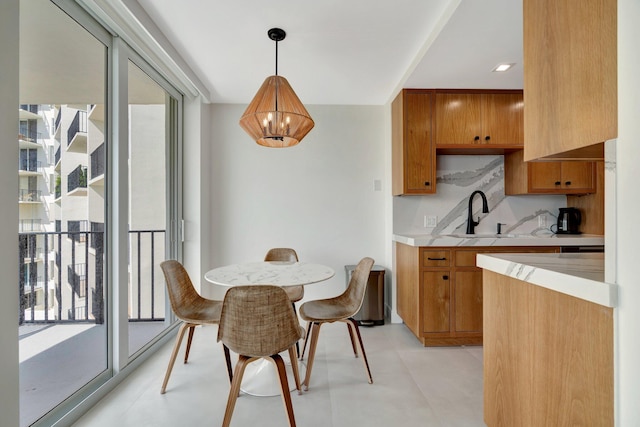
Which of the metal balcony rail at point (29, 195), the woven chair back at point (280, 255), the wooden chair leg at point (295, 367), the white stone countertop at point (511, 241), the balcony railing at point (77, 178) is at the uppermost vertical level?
the balcony railing at point (77, 178)

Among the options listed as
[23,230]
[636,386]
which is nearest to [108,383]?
[23,230]

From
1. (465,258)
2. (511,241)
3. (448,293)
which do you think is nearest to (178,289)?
(448,293)

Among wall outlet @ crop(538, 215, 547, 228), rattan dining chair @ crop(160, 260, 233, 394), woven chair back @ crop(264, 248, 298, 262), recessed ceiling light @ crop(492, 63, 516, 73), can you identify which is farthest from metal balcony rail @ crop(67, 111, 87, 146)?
wall outlet @ crop(538, 215, 547, 228)

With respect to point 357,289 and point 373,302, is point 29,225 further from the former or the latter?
point 373,302

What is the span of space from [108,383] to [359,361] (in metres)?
1.77

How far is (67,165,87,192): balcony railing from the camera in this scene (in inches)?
74.7

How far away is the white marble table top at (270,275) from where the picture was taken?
192 centimetres

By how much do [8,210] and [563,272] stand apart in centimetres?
216

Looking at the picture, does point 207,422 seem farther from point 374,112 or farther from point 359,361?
point 374,112

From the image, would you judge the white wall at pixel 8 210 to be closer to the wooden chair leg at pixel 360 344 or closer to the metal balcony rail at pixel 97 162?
the metal balcony rail at pixel 97 162

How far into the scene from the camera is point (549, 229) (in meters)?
3.37

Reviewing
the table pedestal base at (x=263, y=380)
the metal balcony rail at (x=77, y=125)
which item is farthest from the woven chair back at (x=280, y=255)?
the metal balcony rail at (x=77, y=125)

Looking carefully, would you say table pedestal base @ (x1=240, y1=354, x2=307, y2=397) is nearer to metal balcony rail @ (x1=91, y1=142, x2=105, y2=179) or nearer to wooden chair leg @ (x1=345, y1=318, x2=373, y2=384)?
wooden chair leg @ (x1=345, y1=318, x2=373, y2=384)

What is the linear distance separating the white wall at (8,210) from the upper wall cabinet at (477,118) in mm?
3004
